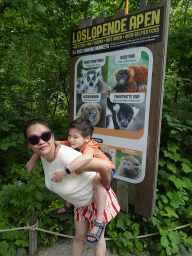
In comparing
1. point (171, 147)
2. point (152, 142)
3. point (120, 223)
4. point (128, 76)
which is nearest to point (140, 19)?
point (128, 76)

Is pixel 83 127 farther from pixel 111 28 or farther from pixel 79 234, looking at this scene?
pixel 111 28

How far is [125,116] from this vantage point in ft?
7.26

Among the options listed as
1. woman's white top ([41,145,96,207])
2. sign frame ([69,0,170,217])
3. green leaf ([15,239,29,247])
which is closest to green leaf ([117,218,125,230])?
sign frame ([69,0,170,217])

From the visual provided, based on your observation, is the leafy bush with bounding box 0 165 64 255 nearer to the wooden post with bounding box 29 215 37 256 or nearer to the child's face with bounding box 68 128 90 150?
the wooden post with bounding box 29 215 37 256

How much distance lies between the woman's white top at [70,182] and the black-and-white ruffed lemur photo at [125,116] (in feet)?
3.02

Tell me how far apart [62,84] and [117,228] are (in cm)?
347

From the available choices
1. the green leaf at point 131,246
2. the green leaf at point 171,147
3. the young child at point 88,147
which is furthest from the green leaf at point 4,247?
the green leaf at point 171,147

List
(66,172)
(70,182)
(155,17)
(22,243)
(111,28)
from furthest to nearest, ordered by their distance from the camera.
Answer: (22,243) < (111,28) < (155,17) < (70,182) < (66,172)

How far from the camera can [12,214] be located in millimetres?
2553

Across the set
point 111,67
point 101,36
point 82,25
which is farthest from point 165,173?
point 82,25

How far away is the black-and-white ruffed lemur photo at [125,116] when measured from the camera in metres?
2.09

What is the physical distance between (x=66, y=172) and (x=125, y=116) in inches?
49.2

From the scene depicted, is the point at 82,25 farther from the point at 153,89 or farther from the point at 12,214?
the point at 12,214

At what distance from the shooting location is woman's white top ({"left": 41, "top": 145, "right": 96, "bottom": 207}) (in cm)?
131
